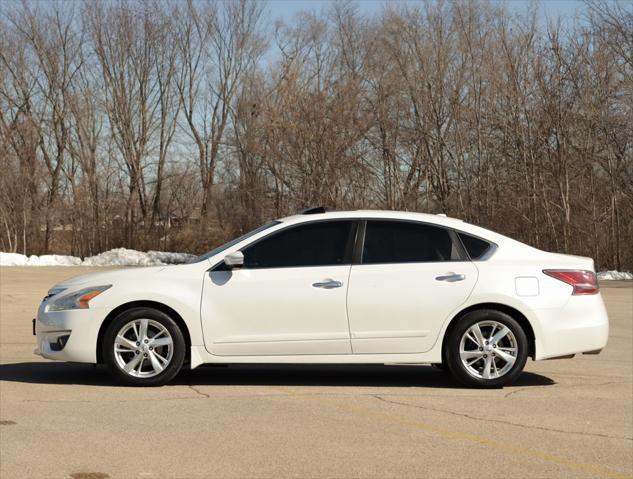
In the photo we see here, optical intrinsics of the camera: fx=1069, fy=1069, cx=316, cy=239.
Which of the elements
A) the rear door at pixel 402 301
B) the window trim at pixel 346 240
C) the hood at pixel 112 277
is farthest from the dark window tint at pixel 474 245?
the hood at pixel 112 277

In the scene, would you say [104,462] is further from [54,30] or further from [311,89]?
[54,30]

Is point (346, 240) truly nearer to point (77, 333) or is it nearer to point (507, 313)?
point (507, 313)

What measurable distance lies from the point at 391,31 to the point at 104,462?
43821mm

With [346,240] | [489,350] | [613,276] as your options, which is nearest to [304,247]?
[346,240]

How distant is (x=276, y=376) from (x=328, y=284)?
4.67 feet

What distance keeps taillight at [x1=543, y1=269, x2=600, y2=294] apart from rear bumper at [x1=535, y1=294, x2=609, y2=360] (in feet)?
0.23

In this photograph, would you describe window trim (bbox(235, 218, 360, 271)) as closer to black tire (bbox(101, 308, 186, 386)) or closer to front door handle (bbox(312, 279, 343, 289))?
front door handle (bbox(312, 279, 343, 289))

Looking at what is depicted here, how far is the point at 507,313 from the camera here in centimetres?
982

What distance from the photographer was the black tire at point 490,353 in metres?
9.61

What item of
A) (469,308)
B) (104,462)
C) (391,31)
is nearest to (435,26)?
(391,31)

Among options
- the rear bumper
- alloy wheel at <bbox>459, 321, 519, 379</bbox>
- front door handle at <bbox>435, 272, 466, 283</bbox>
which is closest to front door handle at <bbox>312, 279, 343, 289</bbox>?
front door handle at <bbox>435, 272, 466, 283</bbox>

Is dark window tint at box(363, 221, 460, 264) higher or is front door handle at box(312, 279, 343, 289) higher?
dark window tint at box(363, 221, 460, 264)

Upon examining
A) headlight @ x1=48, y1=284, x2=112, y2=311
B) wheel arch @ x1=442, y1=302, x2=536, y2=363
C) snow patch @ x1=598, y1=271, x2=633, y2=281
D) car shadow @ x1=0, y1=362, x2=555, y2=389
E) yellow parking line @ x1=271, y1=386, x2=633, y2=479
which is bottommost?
yellow parking line @ x1=271, y1=386, x2=633, y2=479

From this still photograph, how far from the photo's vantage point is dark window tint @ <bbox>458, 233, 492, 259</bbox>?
32.6 ft
